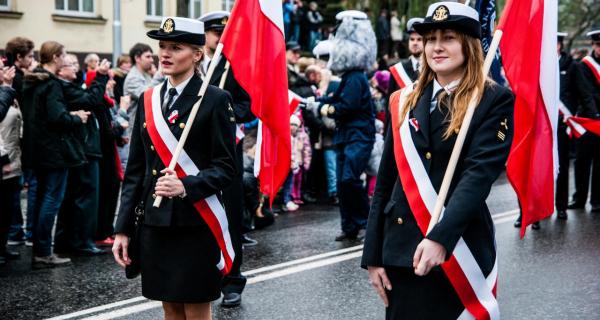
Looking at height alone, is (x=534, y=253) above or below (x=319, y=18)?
below

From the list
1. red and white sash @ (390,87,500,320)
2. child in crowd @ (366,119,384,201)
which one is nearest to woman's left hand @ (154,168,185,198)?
red and white sash @ (390,87,500,320)

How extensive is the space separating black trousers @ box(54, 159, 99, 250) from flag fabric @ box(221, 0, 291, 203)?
3.17 m

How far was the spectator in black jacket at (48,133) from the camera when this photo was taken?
8.18 meters

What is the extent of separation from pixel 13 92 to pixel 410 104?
5.13 metres

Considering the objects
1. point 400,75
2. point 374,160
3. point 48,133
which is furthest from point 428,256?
point 374,160

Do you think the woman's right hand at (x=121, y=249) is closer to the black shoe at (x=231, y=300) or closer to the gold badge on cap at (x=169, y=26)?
the gold badge on cap at (x=169, y=26)

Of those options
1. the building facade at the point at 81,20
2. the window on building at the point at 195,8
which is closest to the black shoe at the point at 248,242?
the building facade at the point at 81,20

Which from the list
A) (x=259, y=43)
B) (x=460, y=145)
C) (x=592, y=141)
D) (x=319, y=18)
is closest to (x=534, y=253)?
(x=592, y=141)

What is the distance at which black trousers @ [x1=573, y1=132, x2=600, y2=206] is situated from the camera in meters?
11.5

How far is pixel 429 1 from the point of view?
85.9ft

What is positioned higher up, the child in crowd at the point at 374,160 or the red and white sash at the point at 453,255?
the red and white sash at the point at 453,255

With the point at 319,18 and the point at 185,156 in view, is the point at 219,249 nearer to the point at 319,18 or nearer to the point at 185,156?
the point at 185,156

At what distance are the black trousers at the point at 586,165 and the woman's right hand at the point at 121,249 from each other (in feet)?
26.8

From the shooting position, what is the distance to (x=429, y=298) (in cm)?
374
